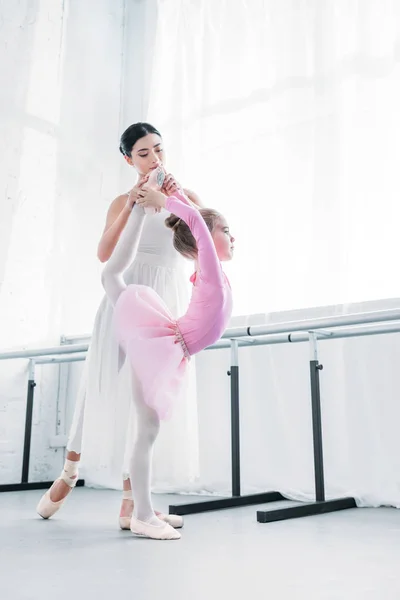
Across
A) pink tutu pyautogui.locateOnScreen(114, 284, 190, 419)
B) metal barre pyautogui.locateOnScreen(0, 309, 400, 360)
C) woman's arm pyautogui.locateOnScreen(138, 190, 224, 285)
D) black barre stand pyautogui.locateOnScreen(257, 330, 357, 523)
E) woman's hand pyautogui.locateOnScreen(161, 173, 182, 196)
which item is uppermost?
woman's hand pyautogui.locateOnScreen(161, 173, 182, 196)

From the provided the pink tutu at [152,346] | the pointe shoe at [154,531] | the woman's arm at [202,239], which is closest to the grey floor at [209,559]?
the pointe shoe at [154,531]

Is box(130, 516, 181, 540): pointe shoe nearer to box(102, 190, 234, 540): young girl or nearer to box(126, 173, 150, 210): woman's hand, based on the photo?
box(102, 190, 234, 540): young girl

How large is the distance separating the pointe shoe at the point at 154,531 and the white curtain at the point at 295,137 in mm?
1168

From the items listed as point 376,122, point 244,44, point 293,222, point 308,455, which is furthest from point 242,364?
point 244,44

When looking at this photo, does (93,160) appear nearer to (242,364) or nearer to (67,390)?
(67,390)

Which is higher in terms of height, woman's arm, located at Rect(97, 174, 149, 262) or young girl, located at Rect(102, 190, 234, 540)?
woman's arm, located at Rect(97, 174, 149, 262)

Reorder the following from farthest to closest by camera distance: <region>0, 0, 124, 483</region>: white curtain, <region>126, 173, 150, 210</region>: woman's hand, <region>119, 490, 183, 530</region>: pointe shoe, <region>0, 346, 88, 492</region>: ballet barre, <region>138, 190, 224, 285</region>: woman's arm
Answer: <region>0, 0, 124, 483</region>: white curtain → <region>0, 346, 88, 492</region>: ballet barre → <region>119, 490, 183, 530</region>: pointe shoe → <region>126, 173, 150, 210</region>: woman's hand → <region>138, 190, 224, 285</region>: woman's arm

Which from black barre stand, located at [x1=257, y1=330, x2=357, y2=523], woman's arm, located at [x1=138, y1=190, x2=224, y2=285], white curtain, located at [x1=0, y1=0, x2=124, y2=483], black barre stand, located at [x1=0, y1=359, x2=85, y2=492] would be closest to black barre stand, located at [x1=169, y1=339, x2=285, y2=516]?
black barre stand, located at [x1=257, y1=330, x2=357, y2=523]

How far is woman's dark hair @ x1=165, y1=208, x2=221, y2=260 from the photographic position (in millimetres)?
1590

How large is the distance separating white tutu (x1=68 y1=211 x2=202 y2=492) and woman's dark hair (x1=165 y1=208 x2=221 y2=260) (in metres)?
0.15

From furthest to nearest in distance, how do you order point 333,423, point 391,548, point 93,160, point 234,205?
point 93,160 → point 234,205 → point 333,423 → point 391,548

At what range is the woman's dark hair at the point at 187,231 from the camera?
62.6 inches

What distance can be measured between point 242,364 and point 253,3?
5.43 feet

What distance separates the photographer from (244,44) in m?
2.89
